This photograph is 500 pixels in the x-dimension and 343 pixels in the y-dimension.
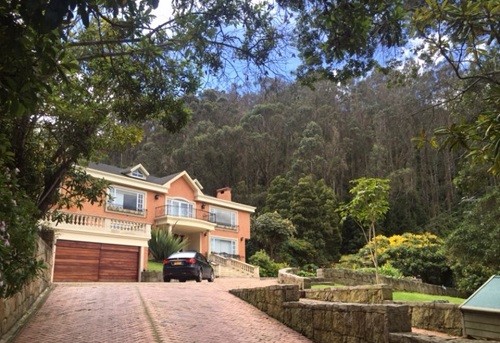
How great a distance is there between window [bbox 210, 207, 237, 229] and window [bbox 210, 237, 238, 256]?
1.33 meters

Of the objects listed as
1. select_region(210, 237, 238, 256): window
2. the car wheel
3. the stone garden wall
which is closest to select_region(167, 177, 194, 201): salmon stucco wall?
select_region(210, 237, 238, 256): window

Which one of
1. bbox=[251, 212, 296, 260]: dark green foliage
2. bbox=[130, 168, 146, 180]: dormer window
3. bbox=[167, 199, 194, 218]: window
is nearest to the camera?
bbox=[130, 168, 146, 180]: dormer window

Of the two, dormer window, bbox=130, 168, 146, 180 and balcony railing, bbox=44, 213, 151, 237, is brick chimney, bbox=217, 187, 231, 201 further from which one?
balcony railing, bbox=44, 213, 151, 237

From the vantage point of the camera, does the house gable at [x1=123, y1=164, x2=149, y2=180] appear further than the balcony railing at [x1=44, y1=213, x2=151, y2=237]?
Yes

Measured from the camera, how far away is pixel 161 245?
29.0 m

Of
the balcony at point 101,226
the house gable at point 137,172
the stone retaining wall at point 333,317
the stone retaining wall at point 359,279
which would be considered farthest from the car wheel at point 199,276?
the house gable at point 137,172

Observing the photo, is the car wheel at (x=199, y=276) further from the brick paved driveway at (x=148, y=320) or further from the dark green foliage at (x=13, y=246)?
the dark green foliage at (x=13, y=246)

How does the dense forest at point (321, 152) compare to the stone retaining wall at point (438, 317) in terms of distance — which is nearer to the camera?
the stone retaining wall at point (438, 317)

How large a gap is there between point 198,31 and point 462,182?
9.13m

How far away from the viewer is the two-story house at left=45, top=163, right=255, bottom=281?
889 inches

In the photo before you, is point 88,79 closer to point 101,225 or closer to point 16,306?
point 16,306

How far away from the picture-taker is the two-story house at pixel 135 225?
889 inches

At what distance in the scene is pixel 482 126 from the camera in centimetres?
469

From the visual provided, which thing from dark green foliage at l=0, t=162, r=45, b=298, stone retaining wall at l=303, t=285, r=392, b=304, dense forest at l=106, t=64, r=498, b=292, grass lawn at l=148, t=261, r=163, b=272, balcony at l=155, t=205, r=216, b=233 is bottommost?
stone retaining wall at l=303, t=285, r=392, b=304
